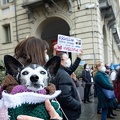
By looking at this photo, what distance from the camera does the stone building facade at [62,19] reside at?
628 inches

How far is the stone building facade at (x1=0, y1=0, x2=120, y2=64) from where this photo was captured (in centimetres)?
1596

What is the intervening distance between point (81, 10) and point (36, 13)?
388cm

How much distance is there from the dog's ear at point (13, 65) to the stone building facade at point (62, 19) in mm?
14035

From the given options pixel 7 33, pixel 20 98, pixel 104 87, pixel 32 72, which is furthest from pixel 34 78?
pixel 7 33

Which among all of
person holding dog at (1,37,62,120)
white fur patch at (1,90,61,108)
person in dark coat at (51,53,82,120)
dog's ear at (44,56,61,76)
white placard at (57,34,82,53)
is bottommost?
person in dark coat at (51,53,82,120)

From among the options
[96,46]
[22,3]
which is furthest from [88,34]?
[22,3]

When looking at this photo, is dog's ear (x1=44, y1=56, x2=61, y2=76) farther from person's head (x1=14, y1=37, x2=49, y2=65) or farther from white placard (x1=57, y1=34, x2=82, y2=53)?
white placard (x1=57, y1=34, x2=82, y2=53)

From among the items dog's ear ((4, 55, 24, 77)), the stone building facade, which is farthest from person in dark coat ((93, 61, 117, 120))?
the stone building facade

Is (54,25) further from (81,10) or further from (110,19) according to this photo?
(81,10)

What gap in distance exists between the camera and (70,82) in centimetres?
303

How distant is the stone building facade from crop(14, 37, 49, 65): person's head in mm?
13855

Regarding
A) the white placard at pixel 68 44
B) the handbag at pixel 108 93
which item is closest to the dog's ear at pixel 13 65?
the handbag at pixel 108 93

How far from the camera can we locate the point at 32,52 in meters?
1.90

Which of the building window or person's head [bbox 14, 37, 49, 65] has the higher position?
the building window
